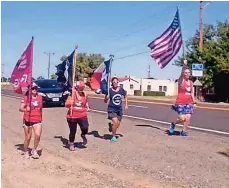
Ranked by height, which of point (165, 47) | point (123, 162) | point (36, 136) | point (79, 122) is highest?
point (165, 47)

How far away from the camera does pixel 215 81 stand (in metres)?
48.4

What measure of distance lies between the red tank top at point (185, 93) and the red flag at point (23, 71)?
174 inches

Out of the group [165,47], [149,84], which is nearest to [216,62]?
[165,47]

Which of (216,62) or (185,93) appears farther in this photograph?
(216,62)

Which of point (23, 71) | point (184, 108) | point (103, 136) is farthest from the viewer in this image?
point (103, 136)

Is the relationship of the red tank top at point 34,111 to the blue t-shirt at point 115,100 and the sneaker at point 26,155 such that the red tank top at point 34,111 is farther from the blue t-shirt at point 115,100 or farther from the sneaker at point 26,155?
the blue t-shirt at point 115,100

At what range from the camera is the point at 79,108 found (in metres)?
10.1

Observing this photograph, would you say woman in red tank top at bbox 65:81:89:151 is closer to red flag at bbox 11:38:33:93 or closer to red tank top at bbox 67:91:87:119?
red tank top at bbox 67:91:87:119

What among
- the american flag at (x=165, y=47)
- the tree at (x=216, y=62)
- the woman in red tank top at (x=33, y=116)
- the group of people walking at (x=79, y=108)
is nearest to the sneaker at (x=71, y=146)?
the group of people walking at (x=79, y=108)

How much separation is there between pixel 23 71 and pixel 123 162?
2.62 m

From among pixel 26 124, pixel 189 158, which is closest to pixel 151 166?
pixel 189 158

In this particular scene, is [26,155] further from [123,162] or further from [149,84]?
[149,84]

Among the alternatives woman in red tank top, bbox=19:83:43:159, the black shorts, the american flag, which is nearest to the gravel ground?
woman in red tank top, bbox=19:83:43:159

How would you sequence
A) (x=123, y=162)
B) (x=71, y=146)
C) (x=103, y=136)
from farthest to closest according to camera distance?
(x=103, y=136), (x=71, y=146), (x=123, y=162)
